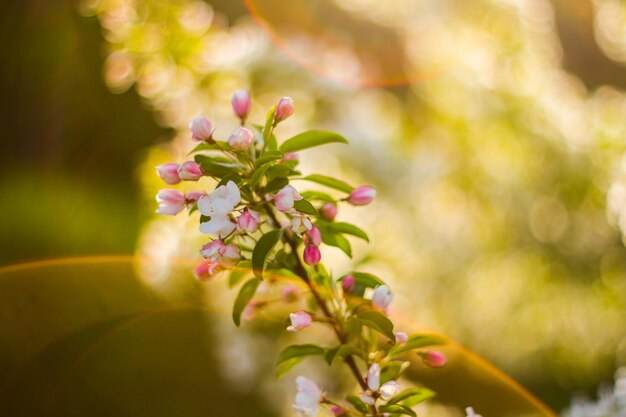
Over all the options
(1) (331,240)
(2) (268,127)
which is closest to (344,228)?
(1) (331,240)

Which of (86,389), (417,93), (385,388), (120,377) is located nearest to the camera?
(385,388)

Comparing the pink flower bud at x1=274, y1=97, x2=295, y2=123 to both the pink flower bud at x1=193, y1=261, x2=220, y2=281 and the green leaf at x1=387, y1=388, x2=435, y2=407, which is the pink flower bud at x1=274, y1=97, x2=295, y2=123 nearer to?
the pink flower bud at x1=193, y1=261, x2=220, y2=281

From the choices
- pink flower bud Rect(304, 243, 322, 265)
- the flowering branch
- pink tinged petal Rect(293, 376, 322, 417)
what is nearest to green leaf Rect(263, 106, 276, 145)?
the flowering branch

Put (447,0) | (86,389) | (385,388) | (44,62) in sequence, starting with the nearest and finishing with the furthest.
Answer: (385,388)
(86,389)
(44,62)
(447,0)

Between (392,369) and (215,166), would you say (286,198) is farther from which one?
(392,369)

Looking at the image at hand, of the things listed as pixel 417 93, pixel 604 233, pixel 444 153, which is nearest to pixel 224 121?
pixel 444 153

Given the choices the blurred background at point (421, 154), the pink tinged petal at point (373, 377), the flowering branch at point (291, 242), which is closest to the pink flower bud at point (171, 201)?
the flowering branch at point (291, 242)

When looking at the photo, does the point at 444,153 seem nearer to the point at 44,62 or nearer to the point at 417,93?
the point at 417,93
